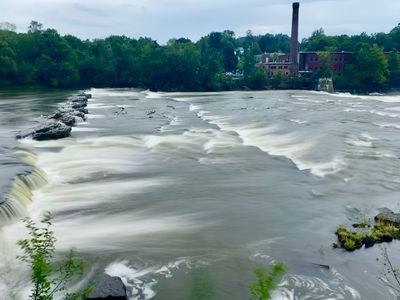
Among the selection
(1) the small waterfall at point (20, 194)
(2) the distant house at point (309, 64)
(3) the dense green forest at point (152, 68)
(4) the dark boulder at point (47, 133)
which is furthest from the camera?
(2) the distant house at point (309, 64)

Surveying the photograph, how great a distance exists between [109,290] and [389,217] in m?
8.62

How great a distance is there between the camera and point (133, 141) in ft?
85.2

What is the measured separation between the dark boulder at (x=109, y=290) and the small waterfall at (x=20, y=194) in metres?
4.72

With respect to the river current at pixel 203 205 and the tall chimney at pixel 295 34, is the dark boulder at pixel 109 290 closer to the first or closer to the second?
the river current at pixel 203 205

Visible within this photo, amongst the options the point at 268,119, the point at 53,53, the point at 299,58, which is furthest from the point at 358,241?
the point at 299,58

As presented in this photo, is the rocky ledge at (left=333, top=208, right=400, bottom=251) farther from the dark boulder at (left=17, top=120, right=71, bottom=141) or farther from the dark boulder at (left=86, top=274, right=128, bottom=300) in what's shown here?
the dark boulder at (left=17, top=120, right=71, bottom=141)

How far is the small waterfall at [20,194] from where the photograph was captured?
41.8 feet

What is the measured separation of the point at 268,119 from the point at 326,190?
2203 cm

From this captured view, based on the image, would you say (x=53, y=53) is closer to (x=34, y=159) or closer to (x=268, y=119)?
(x=268, y=119)

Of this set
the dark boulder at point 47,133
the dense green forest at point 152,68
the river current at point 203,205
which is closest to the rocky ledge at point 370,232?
the river current at point 203,205

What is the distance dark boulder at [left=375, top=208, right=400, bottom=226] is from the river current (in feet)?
1.91

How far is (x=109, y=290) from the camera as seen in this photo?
8773 millimetres

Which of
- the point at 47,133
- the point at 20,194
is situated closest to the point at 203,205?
the point at 20,194

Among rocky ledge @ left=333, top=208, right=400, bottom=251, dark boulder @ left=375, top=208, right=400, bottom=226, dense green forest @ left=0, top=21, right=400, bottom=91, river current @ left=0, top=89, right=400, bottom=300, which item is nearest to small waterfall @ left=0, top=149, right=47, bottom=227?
river current @ left=0, top=89, right=400, bottom=300
